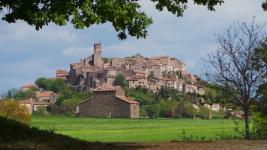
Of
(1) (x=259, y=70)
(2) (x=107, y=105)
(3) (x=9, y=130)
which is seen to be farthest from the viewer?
(2) (x=107, y=105)

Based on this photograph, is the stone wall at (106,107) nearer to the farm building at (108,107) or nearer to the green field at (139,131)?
the farm building at (108,107)

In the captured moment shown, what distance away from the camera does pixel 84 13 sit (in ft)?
49.9

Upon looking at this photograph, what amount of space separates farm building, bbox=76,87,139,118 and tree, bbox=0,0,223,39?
15292 centimetres

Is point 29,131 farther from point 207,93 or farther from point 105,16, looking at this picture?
point 207,93

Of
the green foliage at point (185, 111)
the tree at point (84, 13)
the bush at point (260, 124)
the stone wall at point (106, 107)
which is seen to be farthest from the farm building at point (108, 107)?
the tree at point (84, 13)

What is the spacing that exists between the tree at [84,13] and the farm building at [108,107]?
152924 millimetres

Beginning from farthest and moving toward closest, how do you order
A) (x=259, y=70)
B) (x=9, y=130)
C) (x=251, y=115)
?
(x=251, y=115) < (x=259, y=70) < (x=9, y=130)

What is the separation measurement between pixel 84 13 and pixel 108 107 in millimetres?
166582

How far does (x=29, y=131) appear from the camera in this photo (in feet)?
52.4

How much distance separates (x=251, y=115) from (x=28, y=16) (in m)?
17.5

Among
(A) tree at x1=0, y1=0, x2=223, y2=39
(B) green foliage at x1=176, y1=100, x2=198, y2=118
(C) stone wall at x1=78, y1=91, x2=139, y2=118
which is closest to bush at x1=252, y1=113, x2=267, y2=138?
(A) tree at x1=0, y1=0, x2=223, y2=39

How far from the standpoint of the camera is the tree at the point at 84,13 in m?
15.1

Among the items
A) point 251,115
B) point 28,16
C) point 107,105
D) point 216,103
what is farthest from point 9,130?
point 107,105

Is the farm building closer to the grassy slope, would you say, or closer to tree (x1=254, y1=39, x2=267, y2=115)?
tree (x1=254, y1=39, x2=267, y2=115)
